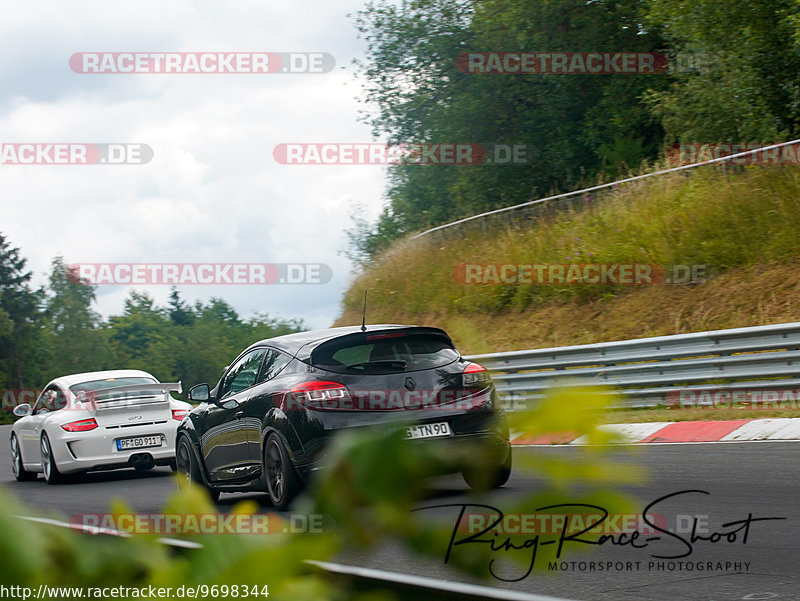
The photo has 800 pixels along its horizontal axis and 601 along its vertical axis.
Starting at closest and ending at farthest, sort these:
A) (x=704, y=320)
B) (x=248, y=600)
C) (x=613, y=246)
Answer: (x=248, y=600), (x=704, y=320), (x=613, y=246)

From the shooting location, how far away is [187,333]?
10138cm

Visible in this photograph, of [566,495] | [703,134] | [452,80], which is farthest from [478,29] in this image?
[566,495]

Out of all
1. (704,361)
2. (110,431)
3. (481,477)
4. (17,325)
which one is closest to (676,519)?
(481,477)

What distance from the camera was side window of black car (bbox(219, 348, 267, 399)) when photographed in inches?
360

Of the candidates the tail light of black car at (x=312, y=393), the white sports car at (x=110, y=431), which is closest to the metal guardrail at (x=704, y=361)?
the white sports car at (x=110, y=431)

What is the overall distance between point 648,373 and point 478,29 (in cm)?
1806

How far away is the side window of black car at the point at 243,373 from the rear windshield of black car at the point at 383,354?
3.28 ft

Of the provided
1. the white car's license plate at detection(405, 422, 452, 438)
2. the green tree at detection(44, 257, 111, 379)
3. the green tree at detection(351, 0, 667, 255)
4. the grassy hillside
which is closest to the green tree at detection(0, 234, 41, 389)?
the green tree at detection(44, 257, 111, 379)

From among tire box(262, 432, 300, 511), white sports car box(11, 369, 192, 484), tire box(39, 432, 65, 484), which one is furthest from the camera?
tire box(39, 432, 65, 484)

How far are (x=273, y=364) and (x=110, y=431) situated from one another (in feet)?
15.2

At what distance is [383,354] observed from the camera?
26.0 ft

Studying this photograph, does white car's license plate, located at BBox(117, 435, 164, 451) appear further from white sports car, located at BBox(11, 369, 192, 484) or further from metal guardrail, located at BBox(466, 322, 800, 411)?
metal guardrail, located at BBox(466, 322, 800, 411)

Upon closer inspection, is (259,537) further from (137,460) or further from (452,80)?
(452,80)

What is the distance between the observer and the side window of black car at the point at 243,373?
9141 mm
